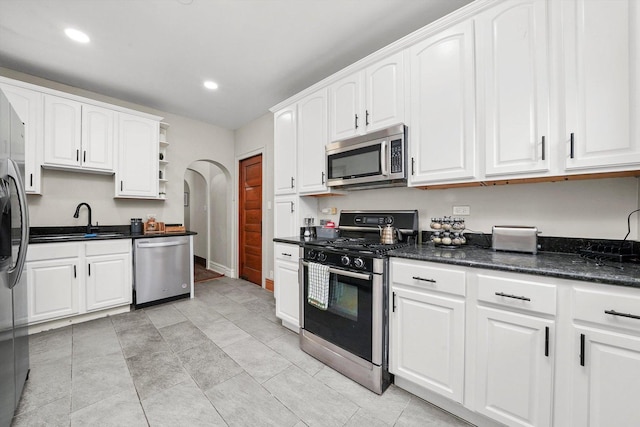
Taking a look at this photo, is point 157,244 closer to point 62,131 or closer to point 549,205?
point 62,131

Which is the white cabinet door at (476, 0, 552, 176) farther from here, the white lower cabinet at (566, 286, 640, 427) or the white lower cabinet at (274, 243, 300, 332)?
the white lower cabinet at (274, 243, 300, 332)

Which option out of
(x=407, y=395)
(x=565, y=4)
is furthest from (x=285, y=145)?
(x=407, y=395)

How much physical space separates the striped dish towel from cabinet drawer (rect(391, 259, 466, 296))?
0.55m

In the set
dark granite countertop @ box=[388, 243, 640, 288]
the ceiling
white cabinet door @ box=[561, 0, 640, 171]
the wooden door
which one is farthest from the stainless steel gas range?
the wooden door

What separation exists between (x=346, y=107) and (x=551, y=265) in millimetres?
1922

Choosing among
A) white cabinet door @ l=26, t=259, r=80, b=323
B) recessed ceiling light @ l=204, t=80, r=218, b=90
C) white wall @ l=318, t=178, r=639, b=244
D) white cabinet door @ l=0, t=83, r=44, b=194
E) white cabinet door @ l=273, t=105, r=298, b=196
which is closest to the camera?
white wall @ l=318, t=178, r=639, b=244

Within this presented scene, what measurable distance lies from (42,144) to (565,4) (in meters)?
4.52

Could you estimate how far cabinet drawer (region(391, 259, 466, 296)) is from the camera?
56.7 inches

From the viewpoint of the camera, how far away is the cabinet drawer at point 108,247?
2797mm

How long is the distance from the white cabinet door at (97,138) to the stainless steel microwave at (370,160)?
9.13 ft

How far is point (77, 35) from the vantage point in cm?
224

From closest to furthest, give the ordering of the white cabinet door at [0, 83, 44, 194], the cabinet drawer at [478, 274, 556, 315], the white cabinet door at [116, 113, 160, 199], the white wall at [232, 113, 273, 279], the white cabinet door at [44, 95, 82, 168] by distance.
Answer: the cabinet drawer at [478, 274, 556, 315], the white cabinet door at [0, 83, 44, 194], the white cabinet door at [44, 95, 82, 168], the white cabinet door at [116, 113, 160, 199], the white wall at [232, 113, 273, 279]

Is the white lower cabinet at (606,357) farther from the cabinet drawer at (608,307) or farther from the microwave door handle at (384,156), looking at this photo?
the microwave door handle at (384,156)

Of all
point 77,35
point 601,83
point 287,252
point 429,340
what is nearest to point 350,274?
point 429,340
